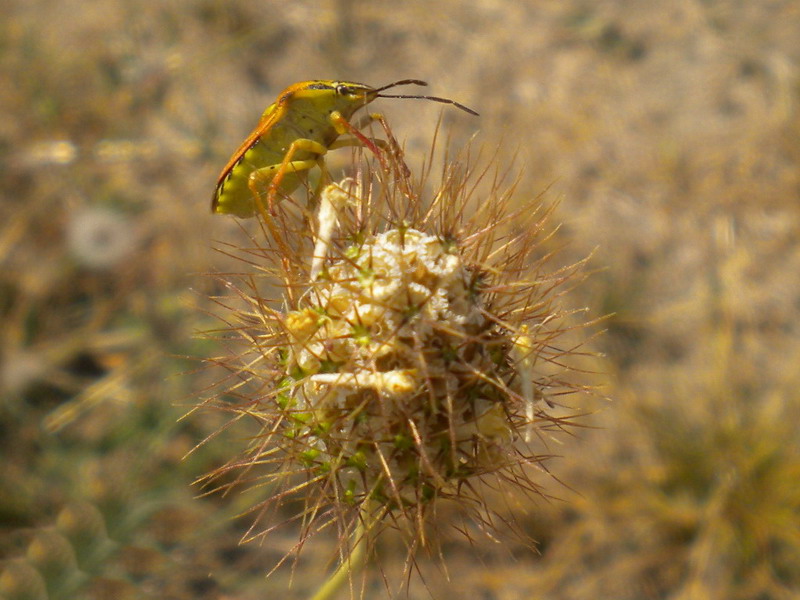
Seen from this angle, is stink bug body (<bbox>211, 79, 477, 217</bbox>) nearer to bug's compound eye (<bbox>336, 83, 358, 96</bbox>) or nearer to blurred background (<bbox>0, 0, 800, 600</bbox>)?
bug's compound eye (<bbox>336, 83, 358, 96</bbox>)

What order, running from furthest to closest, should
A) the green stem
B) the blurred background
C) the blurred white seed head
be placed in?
1. the blurred white seed head
2. the blurred background
3. the green stem

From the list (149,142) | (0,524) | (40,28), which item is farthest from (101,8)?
(0,524)

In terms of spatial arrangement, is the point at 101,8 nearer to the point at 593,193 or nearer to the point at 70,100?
the point at 70,100

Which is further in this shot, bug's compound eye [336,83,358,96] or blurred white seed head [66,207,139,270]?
blurred white seed head [66,207,139,270]

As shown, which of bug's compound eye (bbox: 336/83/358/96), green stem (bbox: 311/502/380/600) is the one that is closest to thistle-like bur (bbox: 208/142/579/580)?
green stem (bbox: 311/502/380/600)

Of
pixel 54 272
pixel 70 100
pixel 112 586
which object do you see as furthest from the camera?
pixel 70 100

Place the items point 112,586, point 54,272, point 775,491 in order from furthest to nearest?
1. point 54,272
2. point 775,491
3. point 112,586
